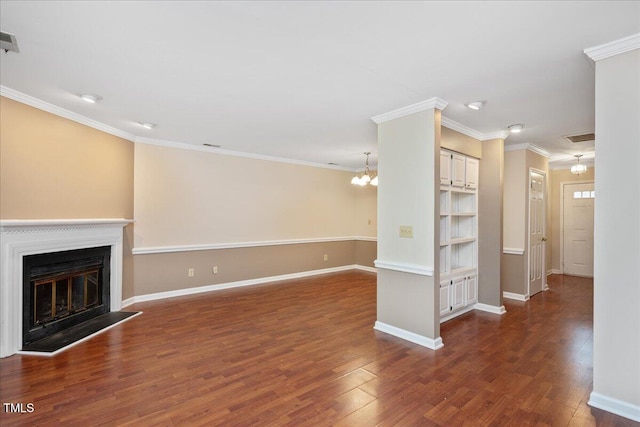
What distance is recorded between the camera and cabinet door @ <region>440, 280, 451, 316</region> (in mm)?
3787

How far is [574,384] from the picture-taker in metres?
2.56

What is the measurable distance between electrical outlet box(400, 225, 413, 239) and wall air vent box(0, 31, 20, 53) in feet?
11.7

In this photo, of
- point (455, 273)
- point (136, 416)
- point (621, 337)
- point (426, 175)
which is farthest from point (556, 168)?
point (136, 416)

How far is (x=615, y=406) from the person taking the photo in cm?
216

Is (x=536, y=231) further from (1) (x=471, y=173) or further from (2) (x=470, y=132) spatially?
(2) (x=470, y=132)

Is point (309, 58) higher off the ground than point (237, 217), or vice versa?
point (309, 58)

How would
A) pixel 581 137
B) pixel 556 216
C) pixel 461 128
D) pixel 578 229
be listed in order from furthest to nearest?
pixel 556 216 < pixel 578 229 < pixel 581 137 < pixel 461 128

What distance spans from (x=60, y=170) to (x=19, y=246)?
3.06 feet

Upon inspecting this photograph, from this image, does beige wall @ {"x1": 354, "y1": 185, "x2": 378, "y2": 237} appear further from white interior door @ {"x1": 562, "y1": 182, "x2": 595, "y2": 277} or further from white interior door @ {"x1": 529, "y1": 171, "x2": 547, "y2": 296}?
white interior door @ {"x1": 562, "y1": 182, "x2": 595, "y2": 277}

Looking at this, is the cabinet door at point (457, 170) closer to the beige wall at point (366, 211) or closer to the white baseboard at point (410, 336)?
the white baseboard at point (410, 336)

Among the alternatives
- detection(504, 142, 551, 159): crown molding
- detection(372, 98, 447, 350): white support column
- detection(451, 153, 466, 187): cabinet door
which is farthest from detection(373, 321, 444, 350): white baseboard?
detection(504, 142, 551, 159): crown molding

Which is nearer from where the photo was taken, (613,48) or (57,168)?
(613,48)

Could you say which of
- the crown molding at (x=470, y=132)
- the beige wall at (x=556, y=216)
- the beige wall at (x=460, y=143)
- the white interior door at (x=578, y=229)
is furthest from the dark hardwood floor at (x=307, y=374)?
the beige wall at (x=556, y=216)

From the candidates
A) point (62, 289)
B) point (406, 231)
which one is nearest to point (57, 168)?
point (62, 289)
